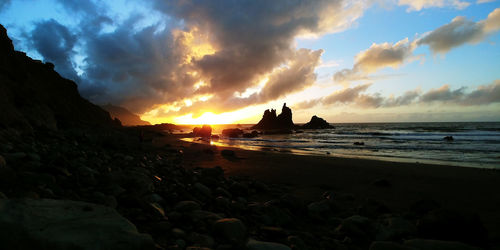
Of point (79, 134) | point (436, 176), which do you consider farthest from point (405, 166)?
point (79, 134)

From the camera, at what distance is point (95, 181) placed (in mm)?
3842

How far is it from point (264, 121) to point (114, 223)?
294 ft

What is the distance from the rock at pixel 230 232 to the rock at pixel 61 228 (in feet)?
3.99

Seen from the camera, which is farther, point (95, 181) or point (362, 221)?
point (362, 221)

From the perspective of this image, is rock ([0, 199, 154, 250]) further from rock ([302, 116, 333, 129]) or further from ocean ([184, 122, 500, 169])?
rock ([302, 116, 333, 129])

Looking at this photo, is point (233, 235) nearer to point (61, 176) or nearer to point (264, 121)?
point (61, 176)

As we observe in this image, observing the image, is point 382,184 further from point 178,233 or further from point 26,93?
point 26,93

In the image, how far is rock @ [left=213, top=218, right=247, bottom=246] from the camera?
285 centimetres

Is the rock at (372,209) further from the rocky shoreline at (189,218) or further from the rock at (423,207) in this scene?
the rock at (423,207)

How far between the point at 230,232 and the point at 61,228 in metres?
1.81

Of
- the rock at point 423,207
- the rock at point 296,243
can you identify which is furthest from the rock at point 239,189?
the rock at point 423,207

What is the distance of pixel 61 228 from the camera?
1.68m

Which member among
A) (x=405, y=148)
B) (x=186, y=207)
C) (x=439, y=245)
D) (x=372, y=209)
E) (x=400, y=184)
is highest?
(x=186, y=207)

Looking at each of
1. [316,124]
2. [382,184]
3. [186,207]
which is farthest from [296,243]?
[316,124]
